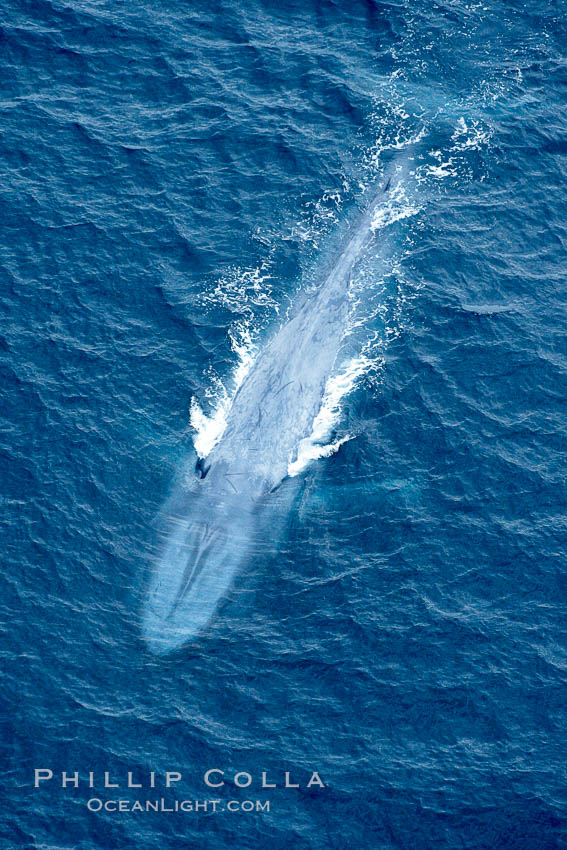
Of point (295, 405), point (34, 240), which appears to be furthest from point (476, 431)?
point (34, 240)

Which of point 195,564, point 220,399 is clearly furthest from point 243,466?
point 195,564

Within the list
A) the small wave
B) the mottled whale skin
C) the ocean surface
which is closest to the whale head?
the mottled whale skin

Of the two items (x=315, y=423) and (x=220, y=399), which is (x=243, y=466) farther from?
(x=315, y=423)

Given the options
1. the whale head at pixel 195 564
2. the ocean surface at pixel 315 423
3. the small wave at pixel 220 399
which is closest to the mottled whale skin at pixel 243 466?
the whale head at pixel 195 564

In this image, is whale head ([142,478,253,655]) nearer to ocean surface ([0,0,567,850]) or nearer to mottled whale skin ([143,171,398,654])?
mottled whale skin ([143,171,398,654])

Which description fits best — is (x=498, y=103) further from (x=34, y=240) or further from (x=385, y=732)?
(x=385, y=732)

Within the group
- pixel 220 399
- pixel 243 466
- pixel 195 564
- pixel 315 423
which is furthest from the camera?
pixel 220 399

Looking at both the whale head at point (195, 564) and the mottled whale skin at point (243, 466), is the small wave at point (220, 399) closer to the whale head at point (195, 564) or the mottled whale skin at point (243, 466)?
the mottled whale skin at point (243, 466)
